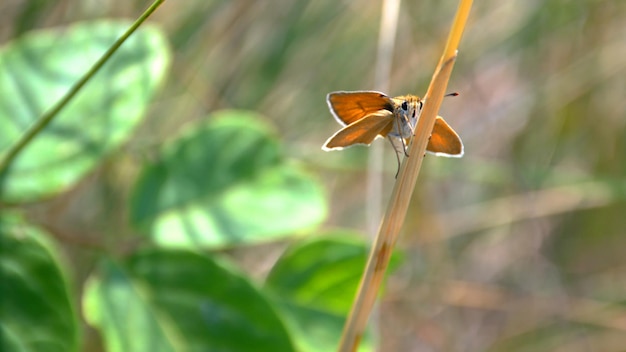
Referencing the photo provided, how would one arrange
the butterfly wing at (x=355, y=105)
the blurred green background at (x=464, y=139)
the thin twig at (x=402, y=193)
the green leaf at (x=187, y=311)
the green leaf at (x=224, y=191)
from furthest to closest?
the blurred green background at (x=464, y=139), the green leaf at (x=224, y=191), the green leaf at (x=187, y=311), the butterfly wing at (x=355, y=105), the thin twig at (x=402, y=193)

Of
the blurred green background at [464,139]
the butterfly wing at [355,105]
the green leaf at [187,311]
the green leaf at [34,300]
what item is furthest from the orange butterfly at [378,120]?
the blurred green background at [464,139]

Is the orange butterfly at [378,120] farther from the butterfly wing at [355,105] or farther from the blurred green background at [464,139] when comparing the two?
the blurred green background at [464,139]

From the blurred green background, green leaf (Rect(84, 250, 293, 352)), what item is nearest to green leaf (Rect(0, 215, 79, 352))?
green leaf (Rect(84, 250, 293, 352))

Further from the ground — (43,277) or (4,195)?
(4,195)

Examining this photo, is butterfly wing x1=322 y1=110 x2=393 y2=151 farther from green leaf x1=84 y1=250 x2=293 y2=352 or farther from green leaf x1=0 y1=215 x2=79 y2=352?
green leaf x1=0 y1=215 x2=79 y2=352

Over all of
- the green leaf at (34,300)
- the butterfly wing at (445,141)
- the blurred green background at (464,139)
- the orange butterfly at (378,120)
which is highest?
the blurred green background at (464,139)

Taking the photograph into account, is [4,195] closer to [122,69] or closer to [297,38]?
[122,69]

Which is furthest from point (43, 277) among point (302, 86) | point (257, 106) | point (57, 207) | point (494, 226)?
point (494, 226)
